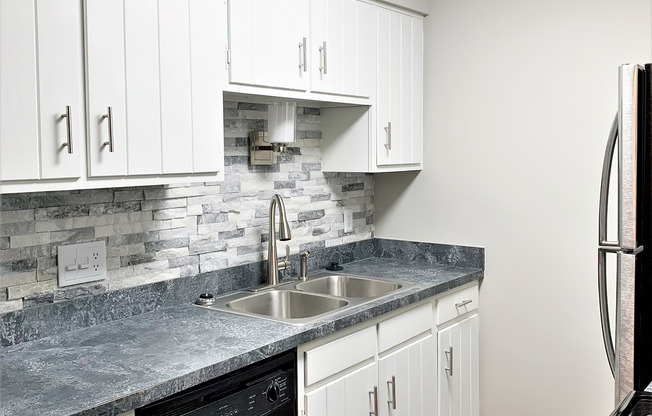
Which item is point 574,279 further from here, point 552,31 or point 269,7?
point 269,7

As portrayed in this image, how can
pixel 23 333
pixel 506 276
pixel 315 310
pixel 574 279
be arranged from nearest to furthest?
1. pixel 23 333
2. pixel 315 310
3. pixel 574 279
4. pixel 506 276

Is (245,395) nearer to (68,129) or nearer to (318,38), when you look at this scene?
(68,129)

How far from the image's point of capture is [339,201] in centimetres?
322

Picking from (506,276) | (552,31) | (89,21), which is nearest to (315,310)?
(506,276)

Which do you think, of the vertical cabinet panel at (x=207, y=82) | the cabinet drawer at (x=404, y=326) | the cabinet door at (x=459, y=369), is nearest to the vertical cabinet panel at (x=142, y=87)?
the vertical cabinet panel at (x=207, y=82)

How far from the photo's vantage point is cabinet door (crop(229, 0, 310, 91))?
87.2 inches

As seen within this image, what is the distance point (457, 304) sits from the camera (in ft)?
9.66

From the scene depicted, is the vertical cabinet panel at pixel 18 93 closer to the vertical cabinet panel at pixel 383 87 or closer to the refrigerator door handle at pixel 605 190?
the refrigerator door handle at pixel 605 190

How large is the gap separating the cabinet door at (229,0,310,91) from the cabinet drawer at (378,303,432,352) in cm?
98

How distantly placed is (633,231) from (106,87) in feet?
4.66

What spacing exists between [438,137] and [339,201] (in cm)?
59

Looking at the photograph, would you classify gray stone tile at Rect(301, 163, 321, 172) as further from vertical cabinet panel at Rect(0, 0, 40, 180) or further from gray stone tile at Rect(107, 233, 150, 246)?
vertical cabinet panel at Rect(0, 0, 40, 180)

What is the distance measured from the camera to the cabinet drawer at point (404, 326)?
2.46m

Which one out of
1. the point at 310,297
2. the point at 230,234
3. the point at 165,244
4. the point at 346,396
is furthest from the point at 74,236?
the point at 346,396
